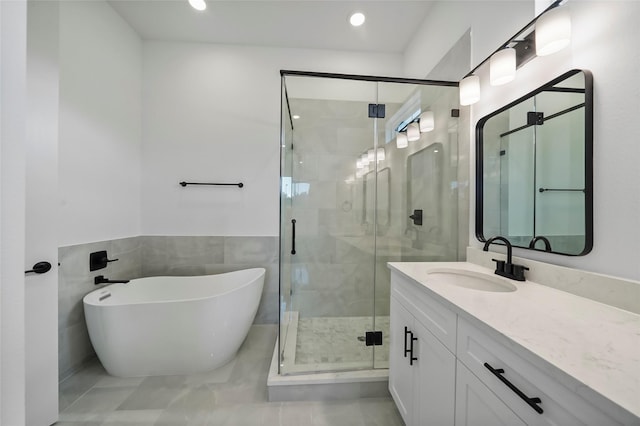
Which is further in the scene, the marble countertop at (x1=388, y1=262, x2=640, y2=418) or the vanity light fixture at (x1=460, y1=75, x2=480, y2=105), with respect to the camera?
the vanity light fixture at (x1=460, y1=75, x2=480, y2=105)

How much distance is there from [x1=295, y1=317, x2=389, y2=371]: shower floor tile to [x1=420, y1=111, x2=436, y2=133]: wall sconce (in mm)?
1561

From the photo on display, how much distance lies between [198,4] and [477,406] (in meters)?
3.02

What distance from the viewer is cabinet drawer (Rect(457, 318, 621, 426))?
1.46 ft

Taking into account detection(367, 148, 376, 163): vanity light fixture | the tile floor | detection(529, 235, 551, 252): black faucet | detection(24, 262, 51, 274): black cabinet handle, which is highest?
detection(367, 148, 376, 163): vanity light fixture

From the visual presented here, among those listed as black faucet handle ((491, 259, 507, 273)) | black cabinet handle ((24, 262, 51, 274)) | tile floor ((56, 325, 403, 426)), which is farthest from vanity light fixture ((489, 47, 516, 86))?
black cabinet handle ((24, 262, 51, 274))

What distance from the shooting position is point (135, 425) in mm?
1263

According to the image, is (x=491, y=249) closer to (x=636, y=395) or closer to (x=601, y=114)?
(x=601, y=114)

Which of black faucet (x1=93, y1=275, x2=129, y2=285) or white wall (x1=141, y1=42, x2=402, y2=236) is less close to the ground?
white wall (x1=141, y1=42, x2=402, y2=236)

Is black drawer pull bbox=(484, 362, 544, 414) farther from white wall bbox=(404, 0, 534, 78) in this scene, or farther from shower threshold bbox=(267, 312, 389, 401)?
white wall bbox=(404, 0, 534, 78)

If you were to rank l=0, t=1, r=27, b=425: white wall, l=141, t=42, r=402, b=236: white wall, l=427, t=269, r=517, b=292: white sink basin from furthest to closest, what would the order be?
l=141, t=42, r=402, b=236: white wall → l=427, t=269, r=517, b=292: white sink basin → l=0, t=1, r=27, b=425: white wall

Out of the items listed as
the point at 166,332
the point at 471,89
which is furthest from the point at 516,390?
the point at 166,332

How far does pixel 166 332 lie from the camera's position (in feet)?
5.08

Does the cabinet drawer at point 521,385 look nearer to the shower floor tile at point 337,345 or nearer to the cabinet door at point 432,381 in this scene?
the cabinet door at point 432,381

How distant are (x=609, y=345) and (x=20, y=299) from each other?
126 cm
